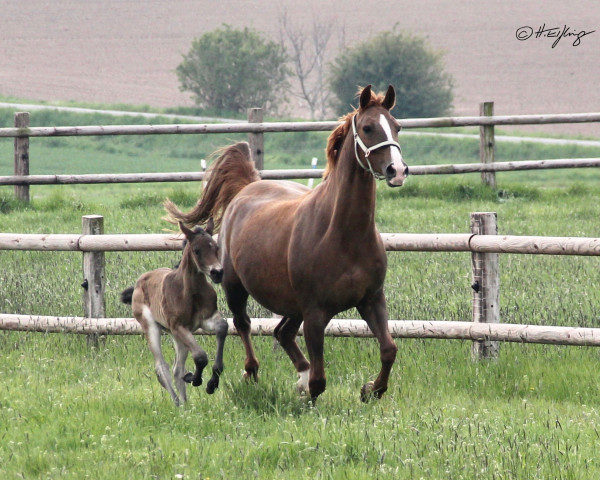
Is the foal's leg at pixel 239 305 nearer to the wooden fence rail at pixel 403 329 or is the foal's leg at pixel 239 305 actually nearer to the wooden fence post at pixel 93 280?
the wooden fence rail at pixel 403 329

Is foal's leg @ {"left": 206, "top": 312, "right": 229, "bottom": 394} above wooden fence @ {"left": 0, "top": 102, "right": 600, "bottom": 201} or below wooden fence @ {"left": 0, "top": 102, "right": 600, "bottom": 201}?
below

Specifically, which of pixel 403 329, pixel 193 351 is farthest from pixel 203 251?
pixel 403 329

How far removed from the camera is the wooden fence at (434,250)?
678 centimetres

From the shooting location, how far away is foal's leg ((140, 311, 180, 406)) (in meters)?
6.35

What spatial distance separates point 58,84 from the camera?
212 ft

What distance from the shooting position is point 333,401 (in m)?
6.12

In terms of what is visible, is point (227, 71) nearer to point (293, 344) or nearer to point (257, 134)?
point (257, 134)

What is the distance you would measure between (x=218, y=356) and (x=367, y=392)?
0.98m

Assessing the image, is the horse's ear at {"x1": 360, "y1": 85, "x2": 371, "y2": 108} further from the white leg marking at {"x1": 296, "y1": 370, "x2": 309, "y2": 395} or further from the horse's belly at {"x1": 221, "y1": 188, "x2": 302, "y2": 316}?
the white leg marking at {"x1": 296, "y1": 370, "x2": 309, "y2": 395}

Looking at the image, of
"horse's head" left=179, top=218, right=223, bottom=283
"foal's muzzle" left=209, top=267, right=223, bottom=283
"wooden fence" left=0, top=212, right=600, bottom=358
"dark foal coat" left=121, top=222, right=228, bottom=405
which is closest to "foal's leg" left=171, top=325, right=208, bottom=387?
"dark foal coat" left=121, top=222, right=228, bottom=405

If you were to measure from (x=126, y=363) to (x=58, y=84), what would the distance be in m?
60.4

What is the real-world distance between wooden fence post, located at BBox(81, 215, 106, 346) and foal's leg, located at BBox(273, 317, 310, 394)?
1747 millimetres

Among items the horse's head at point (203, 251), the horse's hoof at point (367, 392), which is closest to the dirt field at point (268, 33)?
the horse's hoof at point (367, 392)

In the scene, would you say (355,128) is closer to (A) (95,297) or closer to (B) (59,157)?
(A) (95,297)
